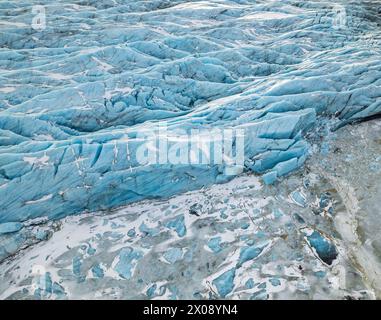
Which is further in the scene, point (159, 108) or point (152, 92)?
point (152, 92)

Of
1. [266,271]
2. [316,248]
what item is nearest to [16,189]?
[266,271]

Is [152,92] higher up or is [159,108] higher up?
[152,92]

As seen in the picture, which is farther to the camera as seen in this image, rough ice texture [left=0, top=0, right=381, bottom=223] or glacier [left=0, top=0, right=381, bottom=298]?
rough ice texture [left=0, top=0, right=381, bottom=223]

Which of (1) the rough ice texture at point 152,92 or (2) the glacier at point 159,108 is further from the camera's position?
(1) the rough ice texture at point 152,92

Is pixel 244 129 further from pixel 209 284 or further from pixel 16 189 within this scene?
pixel 16 189
